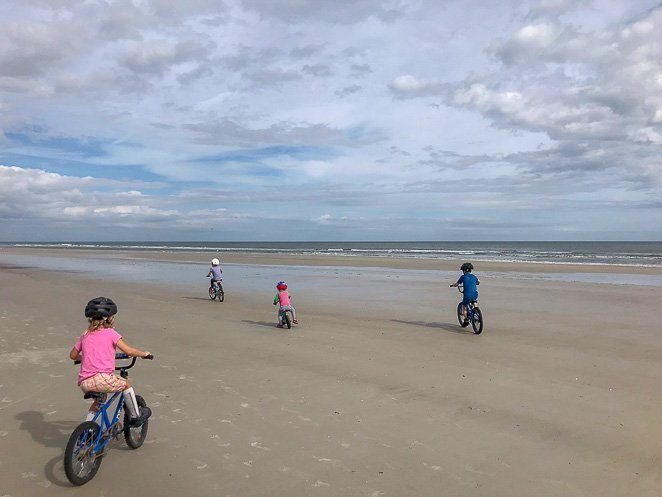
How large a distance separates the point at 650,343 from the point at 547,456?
7.70 m

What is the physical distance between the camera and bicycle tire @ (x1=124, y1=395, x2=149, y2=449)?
525 cm

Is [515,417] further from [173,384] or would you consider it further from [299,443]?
[173,384]

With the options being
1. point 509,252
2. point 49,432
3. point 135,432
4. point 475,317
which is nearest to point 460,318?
point 475,317

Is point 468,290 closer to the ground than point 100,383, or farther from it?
farther from it

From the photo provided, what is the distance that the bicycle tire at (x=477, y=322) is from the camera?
1238cm

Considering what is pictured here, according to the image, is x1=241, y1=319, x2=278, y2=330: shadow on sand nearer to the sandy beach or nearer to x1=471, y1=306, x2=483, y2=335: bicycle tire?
the sandy beach

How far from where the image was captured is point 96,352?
15.9ft

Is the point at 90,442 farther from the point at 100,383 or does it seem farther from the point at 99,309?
the point at 99,309

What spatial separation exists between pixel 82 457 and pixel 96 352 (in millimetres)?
1007

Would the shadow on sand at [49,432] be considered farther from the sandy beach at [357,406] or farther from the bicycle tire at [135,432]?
the bicycle tire at [135,432]

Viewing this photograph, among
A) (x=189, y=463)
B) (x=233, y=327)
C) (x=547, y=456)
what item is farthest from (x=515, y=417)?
(x=233, y=327)

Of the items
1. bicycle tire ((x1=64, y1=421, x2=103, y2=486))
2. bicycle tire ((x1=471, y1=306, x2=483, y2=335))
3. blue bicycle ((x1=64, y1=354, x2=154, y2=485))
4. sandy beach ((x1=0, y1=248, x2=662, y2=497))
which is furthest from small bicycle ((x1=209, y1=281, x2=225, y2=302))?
bicycle tire ((x1=64, y1=421, x2=103, y2=486))

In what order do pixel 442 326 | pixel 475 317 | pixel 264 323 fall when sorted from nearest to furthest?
pixel 475 317 → pixel 442 326 → pixel 264 323

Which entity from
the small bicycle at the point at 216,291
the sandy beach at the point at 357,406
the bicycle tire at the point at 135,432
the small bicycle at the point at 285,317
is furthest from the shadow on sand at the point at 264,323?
the bicycle tire at the point at 135,432
